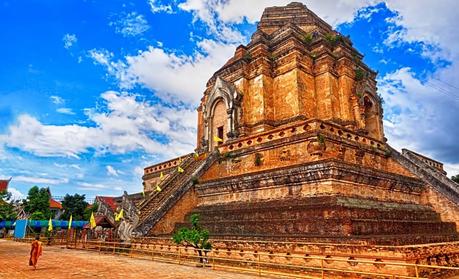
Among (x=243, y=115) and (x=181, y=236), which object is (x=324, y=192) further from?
(x=243, y=115)

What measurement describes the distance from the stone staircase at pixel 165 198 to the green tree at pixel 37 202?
Answer: 84.0 ft

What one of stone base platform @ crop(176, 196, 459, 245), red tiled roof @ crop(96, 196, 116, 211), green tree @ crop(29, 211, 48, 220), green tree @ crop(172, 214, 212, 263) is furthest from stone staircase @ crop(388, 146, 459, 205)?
green tree @ crop(29, 211, 48, 220)

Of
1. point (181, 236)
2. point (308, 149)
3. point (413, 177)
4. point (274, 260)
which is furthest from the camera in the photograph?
point (413, 177)

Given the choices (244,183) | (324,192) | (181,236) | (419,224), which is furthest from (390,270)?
(244,183)

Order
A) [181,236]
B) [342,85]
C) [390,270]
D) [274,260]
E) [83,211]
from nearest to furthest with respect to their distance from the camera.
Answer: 1. [390,270]
2. [274,260]
3. [181,236]
4. [342,85]
5. [83,211]

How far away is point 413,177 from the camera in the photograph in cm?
1717

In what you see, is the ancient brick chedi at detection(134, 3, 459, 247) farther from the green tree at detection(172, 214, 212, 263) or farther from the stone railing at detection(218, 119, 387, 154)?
the green tree at detection(172, 214, 212, 263)

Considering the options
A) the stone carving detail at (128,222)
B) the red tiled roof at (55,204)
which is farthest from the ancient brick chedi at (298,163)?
the red tiled roof at (55,204)

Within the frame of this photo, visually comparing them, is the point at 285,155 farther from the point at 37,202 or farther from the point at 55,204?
the point at 55,204

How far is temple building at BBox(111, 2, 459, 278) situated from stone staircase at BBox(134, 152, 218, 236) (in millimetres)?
61

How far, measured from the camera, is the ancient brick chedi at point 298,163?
12430mm

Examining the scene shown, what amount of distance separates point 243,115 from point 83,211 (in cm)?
2842

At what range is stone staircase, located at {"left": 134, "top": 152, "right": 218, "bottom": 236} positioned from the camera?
16.2 meters

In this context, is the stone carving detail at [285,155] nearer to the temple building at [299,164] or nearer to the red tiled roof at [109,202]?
the temple building at [299,164]
